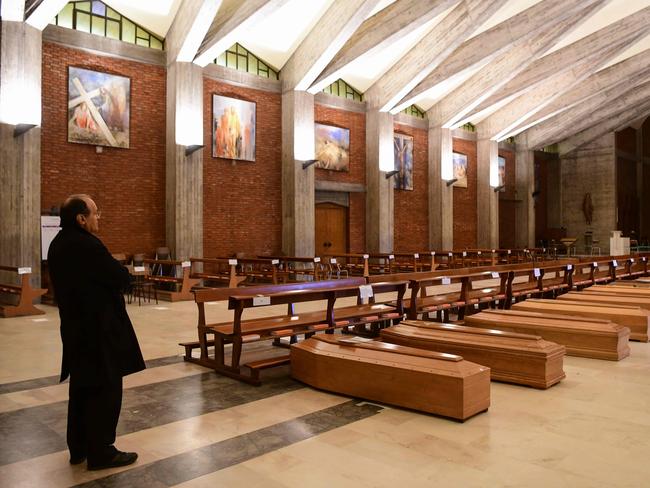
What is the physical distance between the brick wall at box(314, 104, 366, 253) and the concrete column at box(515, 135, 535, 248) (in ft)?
31.5

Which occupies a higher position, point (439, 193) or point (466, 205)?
point (439, 193)

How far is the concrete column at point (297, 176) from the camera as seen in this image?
49.4ft

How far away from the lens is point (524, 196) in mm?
24188

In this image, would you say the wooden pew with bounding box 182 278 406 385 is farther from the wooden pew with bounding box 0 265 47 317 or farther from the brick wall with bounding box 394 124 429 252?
the brick wall with bounding box 394 124 429 252

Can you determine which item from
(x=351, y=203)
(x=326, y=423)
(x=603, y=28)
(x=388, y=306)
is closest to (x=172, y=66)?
(x=351, y=203)

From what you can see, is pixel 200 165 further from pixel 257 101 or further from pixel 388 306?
pixel 388 306

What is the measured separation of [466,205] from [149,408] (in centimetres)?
1944

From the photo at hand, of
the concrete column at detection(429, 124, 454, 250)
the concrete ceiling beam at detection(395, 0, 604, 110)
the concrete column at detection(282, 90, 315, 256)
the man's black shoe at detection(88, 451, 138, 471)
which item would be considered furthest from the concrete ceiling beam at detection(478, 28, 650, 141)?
the man's black shoe at detection(88, 451, 138, 471)

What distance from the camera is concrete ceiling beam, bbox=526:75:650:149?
67.5ft

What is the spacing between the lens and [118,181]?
41.4ft

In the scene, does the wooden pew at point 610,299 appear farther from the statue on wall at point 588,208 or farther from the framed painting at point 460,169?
the statue on wall at point 588,208

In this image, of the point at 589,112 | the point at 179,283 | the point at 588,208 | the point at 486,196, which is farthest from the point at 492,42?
the point at 588,208

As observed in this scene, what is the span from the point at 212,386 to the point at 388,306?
9.18ft

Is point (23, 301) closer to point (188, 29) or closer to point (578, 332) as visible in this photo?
point (188, 29)
